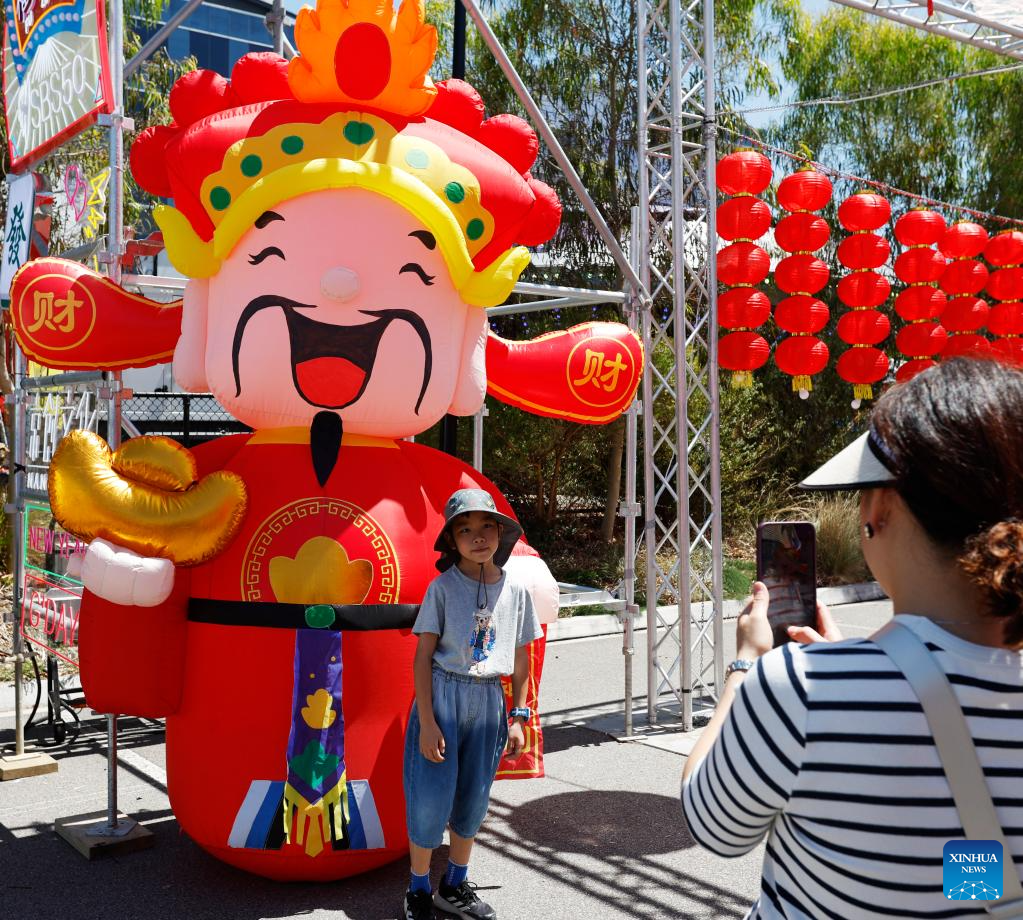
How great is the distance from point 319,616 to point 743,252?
443 cm

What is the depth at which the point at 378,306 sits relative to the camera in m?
4.07

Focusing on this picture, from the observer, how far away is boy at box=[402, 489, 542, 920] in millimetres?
3570

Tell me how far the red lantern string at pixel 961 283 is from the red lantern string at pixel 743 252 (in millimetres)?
2509

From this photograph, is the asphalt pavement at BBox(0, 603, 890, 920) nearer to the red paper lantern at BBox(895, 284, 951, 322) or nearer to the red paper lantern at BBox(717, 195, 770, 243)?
the red paper lantern at BBox(717, 195, 770, 243)

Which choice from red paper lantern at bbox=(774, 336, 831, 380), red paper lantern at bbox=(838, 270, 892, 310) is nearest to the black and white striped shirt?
red paper lantern at bbox=(774, 336, 831, 380)

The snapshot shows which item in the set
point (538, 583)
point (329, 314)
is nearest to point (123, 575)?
point (329, 314)

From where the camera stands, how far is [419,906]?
3650mm

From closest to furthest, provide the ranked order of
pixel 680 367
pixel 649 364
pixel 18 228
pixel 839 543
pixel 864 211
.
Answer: pixel 18 228 → pixel 649 364 → pixel 680 367 → pixel 864 211 → pixel 839 543

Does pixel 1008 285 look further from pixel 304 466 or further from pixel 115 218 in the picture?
pixel 115 218

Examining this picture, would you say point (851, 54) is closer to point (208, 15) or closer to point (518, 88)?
point (518, 88)

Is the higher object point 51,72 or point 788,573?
point 51,72

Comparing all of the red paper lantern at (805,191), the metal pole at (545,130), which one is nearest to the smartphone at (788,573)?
the metal pole at (545,130)

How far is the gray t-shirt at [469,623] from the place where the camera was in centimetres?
357

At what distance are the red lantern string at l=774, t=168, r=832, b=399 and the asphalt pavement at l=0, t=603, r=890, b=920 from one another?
3294 mm
